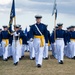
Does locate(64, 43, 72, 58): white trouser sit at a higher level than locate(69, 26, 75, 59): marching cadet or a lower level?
lower

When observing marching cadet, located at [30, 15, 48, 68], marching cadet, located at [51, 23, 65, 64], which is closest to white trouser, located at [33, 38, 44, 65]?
marching cadet, located at [30, 15, 48, 68]

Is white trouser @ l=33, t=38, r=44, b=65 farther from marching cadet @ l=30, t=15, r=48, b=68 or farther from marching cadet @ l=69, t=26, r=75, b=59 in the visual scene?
marching cadet @ l=69, t=26, r=75, b=59

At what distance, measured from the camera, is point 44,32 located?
59.2ft

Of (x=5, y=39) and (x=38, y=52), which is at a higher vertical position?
(x=5, y=39)

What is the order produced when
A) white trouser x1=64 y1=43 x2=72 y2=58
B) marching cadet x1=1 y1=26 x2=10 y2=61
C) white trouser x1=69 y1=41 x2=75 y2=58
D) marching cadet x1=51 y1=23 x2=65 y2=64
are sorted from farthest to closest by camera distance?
white trouser x1=64 y1=43 x2=72 y2=58, white trouser x1=69 y1=41 x2=75 y2=58, marching cadet x1=1 y1=26 x2=10 y2=61, marching cadet x1=51 y1=23 x2=65 y2=64

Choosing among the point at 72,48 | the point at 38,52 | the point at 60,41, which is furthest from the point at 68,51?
the point at 38,52

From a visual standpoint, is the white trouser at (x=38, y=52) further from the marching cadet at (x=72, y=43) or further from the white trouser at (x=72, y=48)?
the white trouser at (x=72, y=48)

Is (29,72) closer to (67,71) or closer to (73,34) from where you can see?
(67,71)

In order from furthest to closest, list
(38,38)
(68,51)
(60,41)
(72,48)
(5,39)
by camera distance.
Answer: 1. (68,51)
2. (72,48)
3. (5,39)
4. (60,41)
5. (38,38)

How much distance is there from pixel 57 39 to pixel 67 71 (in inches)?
178

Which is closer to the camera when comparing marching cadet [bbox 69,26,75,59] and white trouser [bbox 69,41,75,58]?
marching cadet [bbox 69,26,75,59]

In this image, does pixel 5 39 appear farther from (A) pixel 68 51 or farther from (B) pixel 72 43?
(A) pixel 68 51

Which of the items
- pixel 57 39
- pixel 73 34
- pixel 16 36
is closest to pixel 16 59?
pixel 16 36

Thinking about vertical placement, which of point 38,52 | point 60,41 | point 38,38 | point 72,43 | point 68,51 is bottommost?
point 68,51
